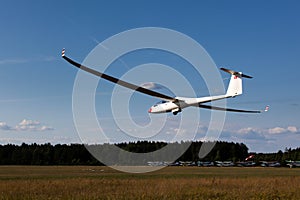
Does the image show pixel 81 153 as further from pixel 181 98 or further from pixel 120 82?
pixel 120 82

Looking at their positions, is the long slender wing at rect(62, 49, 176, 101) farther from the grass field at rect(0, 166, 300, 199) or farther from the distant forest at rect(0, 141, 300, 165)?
the distant forest at rect(0, 141, 300, 165)

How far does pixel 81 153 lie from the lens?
166500mm

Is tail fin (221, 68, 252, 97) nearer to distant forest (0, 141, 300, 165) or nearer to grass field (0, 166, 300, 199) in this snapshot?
grass field (0, 166, 300, 199)

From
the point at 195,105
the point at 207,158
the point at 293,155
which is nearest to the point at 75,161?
the point at 207,158

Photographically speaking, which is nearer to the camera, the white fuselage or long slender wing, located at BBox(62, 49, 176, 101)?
long slender wing, located at BBox(62, 49, 176, 101)

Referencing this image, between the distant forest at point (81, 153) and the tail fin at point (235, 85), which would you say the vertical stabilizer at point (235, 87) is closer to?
the tail fin at point (235, 85)

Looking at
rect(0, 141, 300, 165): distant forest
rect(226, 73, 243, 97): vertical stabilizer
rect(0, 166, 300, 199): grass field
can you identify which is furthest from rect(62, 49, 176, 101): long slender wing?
rect(0, 141, 300, 165): distant forest

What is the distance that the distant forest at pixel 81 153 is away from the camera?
157 m

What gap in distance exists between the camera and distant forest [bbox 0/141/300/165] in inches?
6176

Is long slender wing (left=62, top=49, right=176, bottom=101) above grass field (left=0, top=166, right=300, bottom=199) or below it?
above

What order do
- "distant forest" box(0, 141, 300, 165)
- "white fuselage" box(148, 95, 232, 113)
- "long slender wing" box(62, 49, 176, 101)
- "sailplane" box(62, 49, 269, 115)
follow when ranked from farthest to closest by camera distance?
"distant forest" box(0, 141, 300, 165), "white fuselage" box(148, 95, 232, 113), "sailplane" box(62, 49, 269, 115), "long slender wing" box(62, 49, 176, 101)

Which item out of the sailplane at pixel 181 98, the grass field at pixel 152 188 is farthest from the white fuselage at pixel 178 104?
the grass field at pixel 152 188

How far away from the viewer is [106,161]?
576 feet

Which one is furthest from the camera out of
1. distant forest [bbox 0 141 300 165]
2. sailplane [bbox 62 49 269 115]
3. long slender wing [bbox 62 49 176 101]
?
distant forest [bbox 0 141 300 165]
